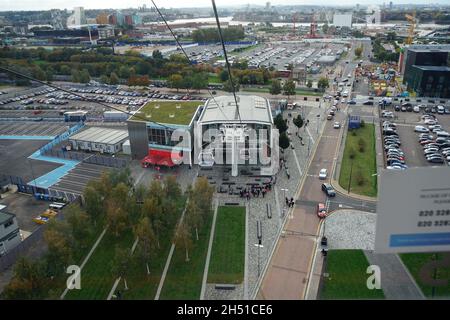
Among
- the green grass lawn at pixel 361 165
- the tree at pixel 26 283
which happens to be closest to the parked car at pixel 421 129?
the green grass lawn at pixel 361 165

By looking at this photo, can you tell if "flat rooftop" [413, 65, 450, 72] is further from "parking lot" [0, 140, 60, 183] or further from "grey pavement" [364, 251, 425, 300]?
"parking lot" [0, 140, 60, 183]

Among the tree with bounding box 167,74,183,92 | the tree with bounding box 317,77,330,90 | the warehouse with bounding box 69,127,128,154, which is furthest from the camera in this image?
the tree with bounding box 167,74,183,92

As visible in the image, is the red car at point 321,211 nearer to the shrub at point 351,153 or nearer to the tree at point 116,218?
the shrub at point 351,153

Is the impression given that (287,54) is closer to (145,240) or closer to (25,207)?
(25,207)

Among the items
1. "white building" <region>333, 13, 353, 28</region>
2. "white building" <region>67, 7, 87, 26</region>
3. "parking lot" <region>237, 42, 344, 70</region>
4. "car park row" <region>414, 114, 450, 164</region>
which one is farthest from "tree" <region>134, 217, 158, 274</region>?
"white building" <region>333, 13, 353, 28</region>
